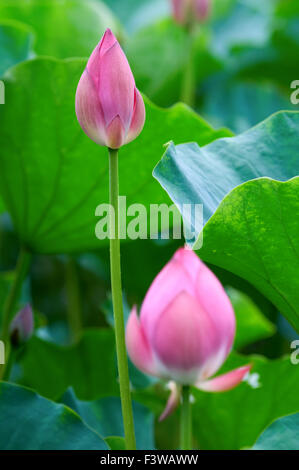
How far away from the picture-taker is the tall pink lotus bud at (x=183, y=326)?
487 millimetres

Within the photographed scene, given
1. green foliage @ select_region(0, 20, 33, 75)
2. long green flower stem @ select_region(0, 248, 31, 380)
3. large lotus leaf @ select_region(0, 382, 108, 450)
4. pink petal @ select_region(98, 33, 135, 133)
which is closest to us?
pink petal @ select_region(98, 33, 135, 133)

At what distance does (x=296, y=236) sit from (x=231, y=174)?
186mm

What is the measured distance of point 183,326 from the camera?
485mm

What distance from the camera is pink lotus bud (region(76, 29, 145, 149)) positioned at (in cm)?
60

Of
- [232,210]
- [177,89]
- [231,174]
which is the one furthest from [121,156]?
[177,89]

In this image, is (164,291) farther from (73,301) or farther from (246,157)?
(73,301)

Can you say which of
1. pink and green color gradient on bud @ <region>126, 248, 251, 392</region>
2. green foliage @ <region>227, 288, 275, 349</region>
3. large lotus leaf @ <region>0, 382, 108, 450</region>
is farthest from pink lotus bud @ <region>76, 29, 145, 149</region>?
green foliage @ <region>227, 288, 275, 349</region>

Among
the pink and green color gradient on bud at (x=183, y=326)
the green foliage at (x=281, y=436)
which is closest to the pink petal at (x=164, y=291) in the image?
the pink and green color gradient on bud at (x=183, y=326)

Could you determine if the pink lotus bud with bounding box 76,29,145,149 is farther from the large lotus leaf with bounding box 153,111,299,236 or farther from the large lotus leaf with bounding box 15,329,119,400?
the large lotus leaf with bounding box 15,329,119,400

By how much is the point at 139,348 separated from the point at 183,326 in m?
0.05

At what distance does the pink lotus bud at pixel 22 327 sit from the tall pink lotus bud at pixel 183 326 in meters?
0.40

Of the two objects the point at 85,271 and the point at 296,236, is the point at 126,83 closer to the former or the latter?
the point at 296,236

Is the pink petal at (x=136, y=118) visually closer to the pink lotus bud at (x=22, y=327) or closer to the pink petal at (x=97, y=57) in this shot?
the pink petal at (x=97, y=57)

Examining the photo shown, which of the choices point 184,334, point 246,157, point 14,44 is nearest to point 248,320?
point 246,157
